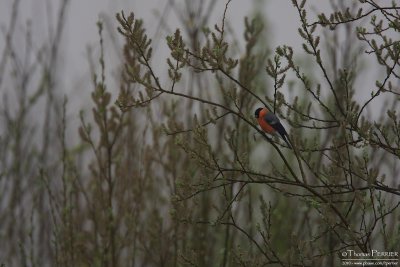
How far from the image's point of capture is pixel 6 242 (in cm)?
456

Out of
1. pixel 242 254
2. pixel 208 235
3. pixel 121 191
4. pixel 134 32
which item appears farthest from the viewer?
pixel 208 235

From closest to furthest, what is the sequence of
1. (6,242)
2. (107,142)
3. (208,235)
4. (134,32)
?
(134,32), (107,142), (208,235), (6,242)

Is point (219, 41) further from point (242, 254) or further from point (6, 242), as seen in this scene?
point (6, 242)

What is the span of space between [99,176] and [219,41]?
1.69m

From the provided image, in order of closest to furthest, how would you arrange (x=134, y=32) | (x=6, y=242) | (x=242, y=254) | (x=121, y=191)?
1. (x=134, y=32)
2. (x=242, y=254)
3. (x=121, y=191)
4. (x=6, y=242)

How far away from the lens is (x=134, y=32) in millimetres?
2074

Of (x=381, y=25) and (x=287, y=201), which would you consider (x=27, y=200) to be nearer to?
(x=287, y=201)

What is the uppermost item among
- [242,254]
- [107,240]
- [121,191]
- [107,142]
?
[107,142]

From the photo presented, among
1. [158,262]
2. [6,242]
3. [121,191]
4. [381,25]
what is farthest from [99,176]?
[381,25]

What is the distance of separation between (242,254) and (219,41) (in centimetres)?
104

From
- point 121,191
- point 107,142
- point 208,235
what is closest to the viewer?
point 107,142

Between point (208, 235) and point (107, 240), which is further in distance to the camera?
point (208, 235)

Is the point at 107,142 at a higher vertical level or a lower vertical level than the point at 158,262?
higher

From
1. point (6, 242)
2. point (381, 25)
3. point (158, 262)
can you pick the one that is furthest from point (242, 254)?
point (6, 242)
